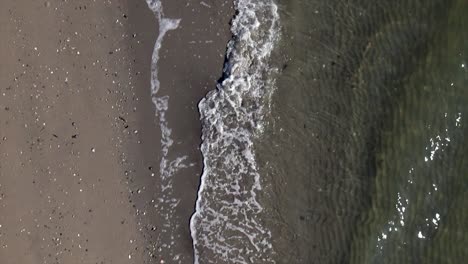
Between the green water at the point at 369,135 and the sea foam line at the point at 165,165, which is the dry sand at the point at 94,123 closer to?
the sea foam line at the point at 165,165

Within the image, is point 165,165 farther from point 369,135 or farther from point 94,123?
point 369,135

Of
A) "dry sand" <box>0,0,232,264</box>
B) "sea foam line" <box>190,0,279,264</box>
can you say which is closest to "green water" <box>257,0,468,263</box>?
"sea foam line" <box>190,0,279,264</box>

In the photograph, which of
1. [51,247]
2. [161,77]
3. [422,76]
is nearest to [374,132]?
[422,76]

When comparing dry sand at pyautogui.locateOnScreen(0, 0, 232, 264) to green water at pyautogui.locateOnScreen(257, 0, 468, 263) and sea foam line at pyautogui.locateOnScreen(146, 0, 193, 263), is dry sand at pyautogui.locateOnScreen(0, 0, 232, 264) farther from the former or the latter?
green water at pyautogui.locateOnScreen(257, 0, 468, 263)

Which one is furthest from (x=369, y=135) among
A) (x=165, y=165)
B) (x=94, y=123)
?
(x=94, y=123)

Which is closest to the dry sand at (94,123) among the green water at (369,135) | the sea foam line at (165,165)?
the sea foam line at (165,165)

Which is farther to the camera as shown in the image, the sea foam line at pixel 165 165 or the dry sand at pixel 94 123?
the sea foam line at pixel 165 165

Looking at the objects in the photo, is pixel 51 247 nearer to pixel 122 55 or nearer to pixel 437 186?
pixel 122 55
